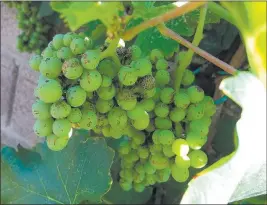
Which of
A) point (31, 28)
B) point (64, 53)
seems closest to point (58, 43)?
point (64, 53)

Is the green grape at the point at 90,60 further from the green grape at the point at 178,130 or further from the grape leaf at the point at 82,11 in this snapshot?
the green grape at the point at 178,130

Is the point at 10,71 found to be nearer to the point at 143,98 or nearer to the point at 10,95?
the point at 10,95

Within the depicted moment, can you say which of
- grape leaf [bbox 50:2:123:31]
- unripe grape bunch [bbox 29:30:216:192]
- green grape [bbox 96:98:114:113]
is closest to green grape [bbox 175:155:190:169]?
unripe grape bunch [bbox 29:30:216:192]

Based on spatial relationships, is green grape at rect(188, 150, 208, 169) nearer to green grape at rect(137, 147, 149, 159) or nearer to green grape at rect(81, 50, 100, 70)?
green grape at rect(137, 147, 149, 159)

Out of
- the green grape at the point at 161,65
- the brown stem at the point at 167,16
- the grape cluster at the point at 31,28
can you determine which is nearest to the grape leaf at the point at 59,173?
the green grape at the point at 161,65

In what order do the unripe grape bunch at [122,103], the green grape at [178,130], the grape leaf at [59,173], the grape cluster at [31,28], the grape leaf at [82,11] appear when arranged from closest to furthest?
the grape leaf at [82,11] → the unripe grape bunch at [122,103] → the green grape at [178,130] → the grape leaf at [59,173] → the grape cluster at [31,28]
